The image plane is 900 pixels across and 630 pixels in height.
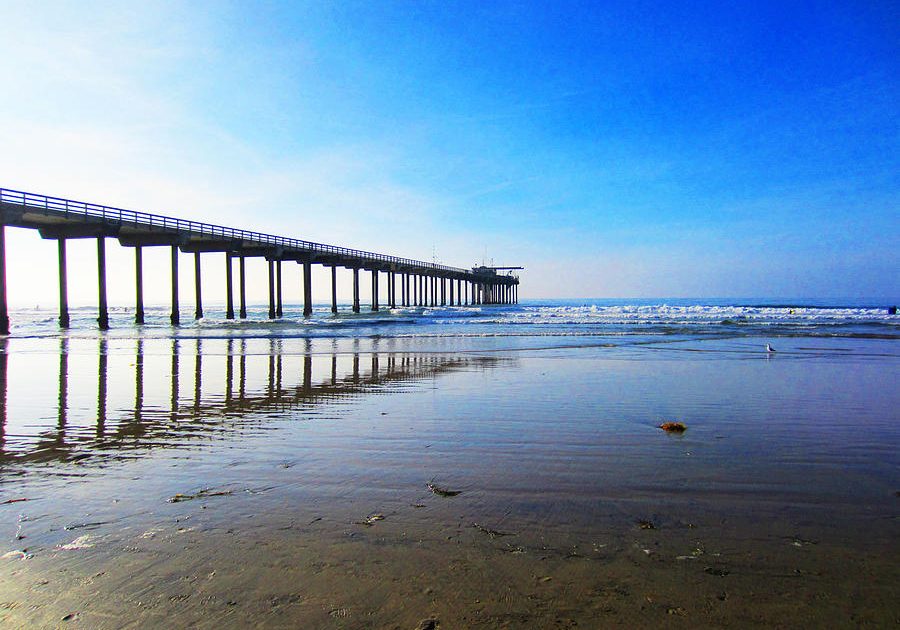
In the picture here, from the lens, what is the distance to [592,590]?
2.62m

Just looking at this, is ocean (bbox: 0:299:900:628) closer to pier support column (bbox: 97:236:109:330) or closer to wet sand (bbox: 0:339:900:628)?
wet sand (bbox: 0:339:900:628)

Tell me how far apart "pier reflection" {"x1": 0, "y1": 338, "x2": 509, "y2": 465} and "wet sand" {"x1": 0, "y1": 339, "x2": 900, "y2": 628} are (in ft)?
0.28

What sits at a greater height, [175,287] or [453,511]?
[175,287]

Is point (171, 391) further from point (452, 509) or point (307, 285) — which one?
point (307, 285)

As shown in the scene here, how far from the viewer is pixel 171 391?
923 centimetres

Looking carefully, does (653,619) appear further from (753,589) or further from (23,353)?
(23,353)

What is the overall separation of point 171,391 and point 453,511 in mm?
7169

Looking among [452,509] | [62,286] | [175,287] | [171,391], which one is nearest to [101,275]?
[62,286]

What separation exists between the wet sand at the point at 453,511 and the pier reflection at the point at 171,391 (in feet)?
0.28

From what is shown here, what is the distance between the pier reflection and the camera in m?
6.03

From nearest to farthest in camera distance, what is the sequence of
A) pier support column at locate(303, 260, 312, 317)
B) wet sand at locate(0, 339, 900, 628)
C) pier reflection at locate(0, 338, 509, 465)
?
wet sand at locate(0, 339, 900, 628), pier reflection at locate(0, 338, 509, 465), pier support column at locate(303, 260, 312, 317)

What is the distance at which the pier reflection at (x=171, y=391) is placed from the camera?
603 centimetres

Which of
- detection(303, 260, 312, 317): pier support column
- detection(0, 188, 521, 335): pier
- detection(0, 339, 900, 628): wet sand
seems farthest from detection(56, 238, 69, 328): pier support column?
detection(0, 339, 900, 628): wet sand

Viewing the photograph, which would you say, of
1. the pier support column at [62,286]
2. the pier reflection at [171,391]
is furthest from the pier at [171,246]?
the pier reflection at [171,391]
